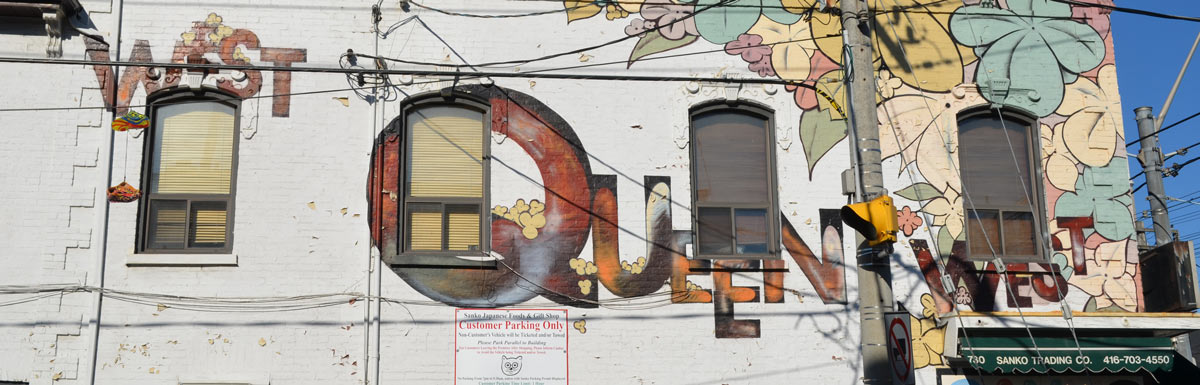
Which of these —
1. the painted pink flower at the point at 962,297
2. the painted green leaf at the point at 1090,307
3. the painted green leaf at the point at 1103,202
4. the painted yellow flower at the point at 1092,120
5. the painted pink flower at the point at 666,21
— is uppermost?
the painted pink flower at the point at 666,21

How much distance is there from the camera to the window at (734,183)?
12.1 meters

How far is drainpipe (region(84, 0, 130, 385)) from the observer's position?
10844 mm

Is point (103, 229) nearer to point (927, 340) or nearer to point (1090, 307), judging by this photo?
point (927, 340)

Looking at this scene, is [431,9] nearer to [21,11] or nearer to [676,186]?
[676,186]

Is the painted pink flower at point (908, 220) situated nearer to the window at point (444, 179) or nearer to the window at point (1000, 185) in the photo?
the window at point (1000, 185)

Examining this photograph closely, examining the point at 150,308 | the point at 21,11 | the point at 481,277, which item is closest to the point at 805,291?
the point at 481,277

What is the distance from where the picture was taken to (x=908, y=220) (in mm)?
12281

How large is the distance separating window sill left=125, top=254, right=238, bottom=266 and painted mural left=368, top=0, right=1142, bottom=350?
1.57 meters

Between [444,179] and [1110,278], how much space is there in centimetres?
764

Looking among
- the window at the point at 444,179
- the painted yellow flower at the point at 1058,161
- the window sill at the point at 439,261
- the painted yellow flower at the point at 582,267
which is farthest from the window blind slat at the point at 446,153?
the painted yellow flower at the point at 1058,161

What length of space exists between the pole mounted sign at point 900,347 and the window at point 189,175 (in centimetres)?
683

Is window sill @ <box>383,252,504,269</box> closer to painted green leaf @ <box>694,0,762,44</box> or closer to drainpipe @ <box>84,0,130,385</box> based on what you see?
drainpipe @ <box>84,0,130,385</box>

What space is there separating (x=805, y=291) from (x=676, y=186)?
183 centimetres

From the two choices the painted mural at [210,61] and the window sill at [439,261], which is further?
the painted mural at [210,61]
